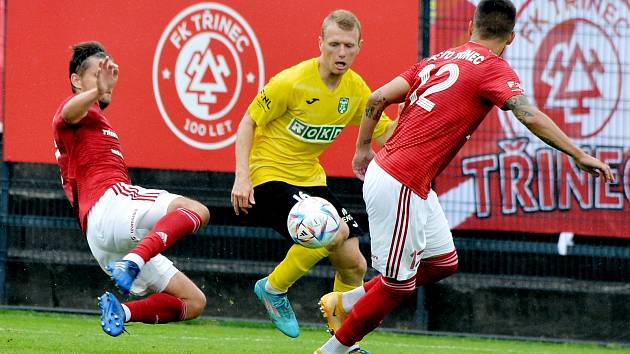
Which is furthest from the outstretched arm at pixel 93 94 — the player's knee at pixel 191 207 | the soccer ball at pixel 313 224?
the soccer ball at pixel 313 224

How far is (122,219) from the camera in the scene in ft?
23.0

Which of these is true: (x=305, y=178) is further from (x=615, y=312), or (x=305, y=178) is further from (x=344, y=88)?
(x=615, y=312)

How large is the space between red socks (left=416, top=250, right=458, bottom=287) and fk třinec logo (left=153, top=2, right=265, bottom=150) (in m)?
3.45

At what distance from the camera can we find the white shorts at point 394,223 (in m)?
6.85

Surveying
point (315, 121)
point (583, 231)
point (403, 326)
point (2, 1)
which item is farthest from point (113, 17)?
point (583, 231)

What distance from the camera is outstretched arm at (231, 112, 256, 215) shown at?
25.3 feet

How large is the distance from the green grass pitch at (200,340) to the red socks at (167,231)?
1342 millimetres

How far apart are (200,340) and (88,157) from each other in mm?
2520

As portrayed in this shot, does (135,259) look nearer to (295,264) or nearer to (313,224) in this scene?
(313,224)

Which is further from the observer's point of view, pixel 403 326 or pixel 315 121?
pixel 403 326

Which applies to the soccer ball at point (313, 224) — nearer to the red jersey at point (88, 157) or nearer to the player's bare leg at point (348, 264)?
the player's bare leg at point (348, 264)

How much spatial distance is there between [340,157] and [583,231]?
7.02 feet

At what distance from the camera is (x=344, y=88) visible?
27.8 ft

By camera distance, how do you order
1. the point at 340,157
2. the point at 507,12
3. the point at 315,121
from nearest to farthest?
the point at 507,12 → the point at 315,121 → the point at 340,157
